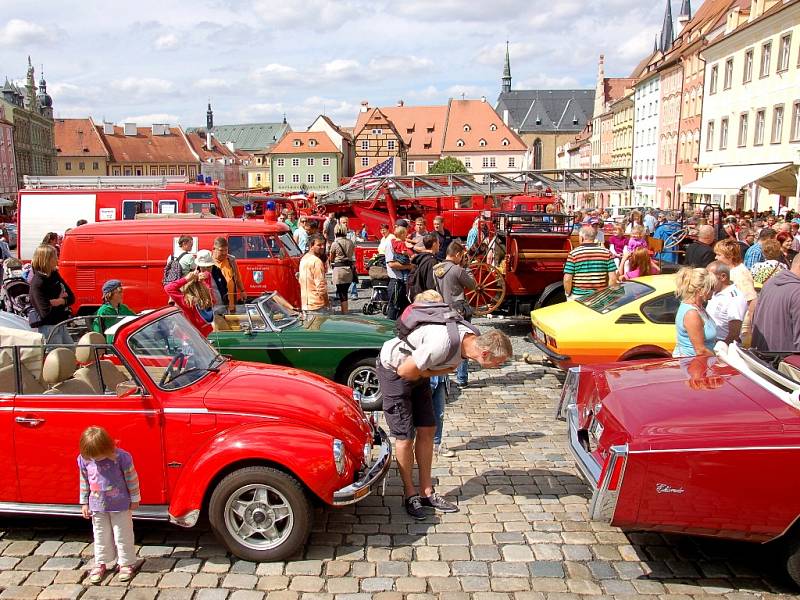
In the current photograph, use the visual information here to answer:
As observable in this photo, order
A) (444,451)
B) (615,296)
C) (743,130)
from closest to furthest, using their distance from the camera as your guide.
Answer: (444,451) → (615,296) → (743,130)

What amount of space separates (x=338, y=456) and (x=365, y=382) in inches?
131

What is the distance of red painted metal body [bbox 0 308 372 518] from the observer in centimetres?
466

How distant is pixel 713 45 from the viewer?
129 ft

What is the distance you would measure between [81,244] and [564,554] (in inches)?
379

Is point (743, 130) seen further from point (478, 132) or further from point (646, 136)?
point (478, 132)

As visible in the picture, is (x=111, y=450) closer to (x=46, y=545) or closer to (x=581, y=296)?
(x=46, y=545)

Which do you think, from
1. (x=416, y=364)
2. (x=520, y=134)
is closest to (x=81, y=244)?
(x=416, y=364)

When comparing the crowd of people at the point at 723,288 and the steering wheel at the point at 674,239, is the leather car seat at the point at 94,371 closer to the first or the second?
the crowd of people at the point at 723,288

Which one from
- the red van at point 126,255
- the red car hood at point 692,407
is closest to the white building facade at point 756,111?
the red van at point 126,255

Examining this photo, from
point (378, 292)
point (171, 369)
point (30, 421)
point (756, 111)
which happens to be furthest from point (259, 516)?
point (756, 111)

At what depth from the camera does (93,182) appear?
2080 cm

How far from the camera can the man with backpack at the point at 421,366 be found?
4801 mm

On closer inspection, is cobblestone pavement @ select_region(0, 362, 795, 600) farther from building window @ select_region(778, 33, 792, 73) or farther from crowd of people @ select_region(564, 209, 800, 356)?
building window @ select_region(778, 33, 792, 73)

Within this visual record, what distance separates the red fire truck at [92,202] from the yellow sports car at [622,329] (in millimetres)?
12347
